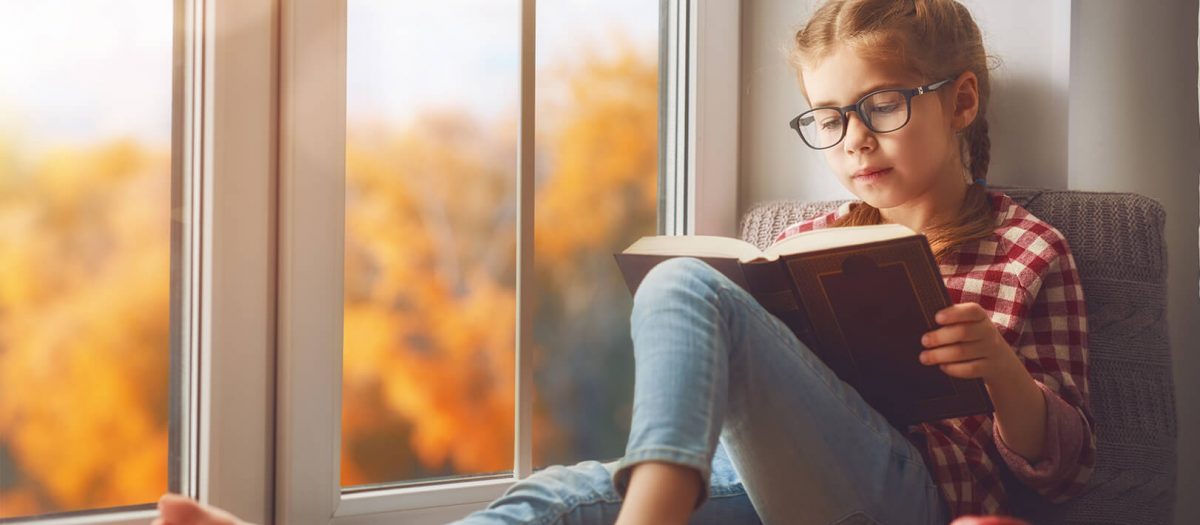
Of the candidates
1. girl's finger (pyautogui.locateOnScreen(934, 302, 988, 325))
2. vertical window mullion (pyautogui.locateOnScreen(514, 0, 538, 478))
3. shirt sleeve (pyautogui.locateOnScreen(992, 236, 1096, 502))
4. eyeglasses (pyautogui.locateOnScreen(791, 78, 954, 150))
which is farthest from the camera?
vertical window mullion (pyautogui.locateOnScreen(514, 0, 538, 478))

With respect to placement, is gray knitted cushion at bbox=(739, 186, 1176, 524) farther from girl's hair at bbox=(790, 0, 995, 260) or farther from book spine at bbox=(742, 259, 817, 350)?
book spine at bbox=(742, 259, 817, 350)

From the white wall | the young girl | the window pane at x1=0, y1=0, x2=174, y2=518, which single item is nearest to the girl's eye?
the young girl

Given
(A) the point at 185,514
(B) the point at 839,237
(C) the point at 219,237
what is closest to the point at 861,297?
(B) the point at 839,237

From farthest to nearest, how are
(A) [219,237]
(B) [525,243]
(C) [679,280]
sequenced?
(B) [525,243] < (A) [219,237] < (C) [679,280]

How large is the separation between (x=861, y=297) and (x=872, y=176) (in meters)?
0.30

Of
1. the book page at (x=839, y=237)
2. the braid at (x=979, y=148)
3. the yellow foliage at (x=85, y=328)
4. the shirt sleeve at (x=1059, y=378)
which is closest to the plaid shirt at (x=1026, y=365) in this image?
the shirt sleeve at (x=1059, y=378)

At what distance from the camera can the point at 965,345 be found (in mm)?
794

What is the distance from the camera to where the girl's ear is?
3.51ft

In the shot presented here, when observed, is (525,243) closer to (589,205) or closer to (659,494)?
(589,205)

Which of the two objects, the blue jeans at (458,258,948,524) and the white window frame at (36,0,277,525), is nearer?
the blue jeans at (458,258,948,524)

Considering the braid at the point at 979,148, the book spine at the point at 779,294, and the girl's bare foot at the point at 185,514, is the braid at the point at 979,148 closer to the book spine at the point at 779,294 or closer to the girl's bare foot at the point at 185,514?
the book spine at the point at 779,294

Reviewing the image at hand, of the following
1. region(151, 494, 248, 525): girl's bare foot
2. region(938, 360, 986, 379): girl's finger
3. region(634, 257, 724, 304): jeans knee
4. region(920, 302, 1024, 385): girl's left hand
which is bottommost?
region(151, 494, 248, 525): girl's bare foot

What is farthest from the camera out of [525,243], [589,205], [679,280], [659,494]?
[589,205]

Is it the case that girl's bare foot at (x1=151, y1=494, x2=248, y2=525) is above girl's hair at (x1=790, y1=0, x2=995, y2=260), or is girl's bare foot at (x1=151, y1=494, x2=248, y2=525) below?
below
